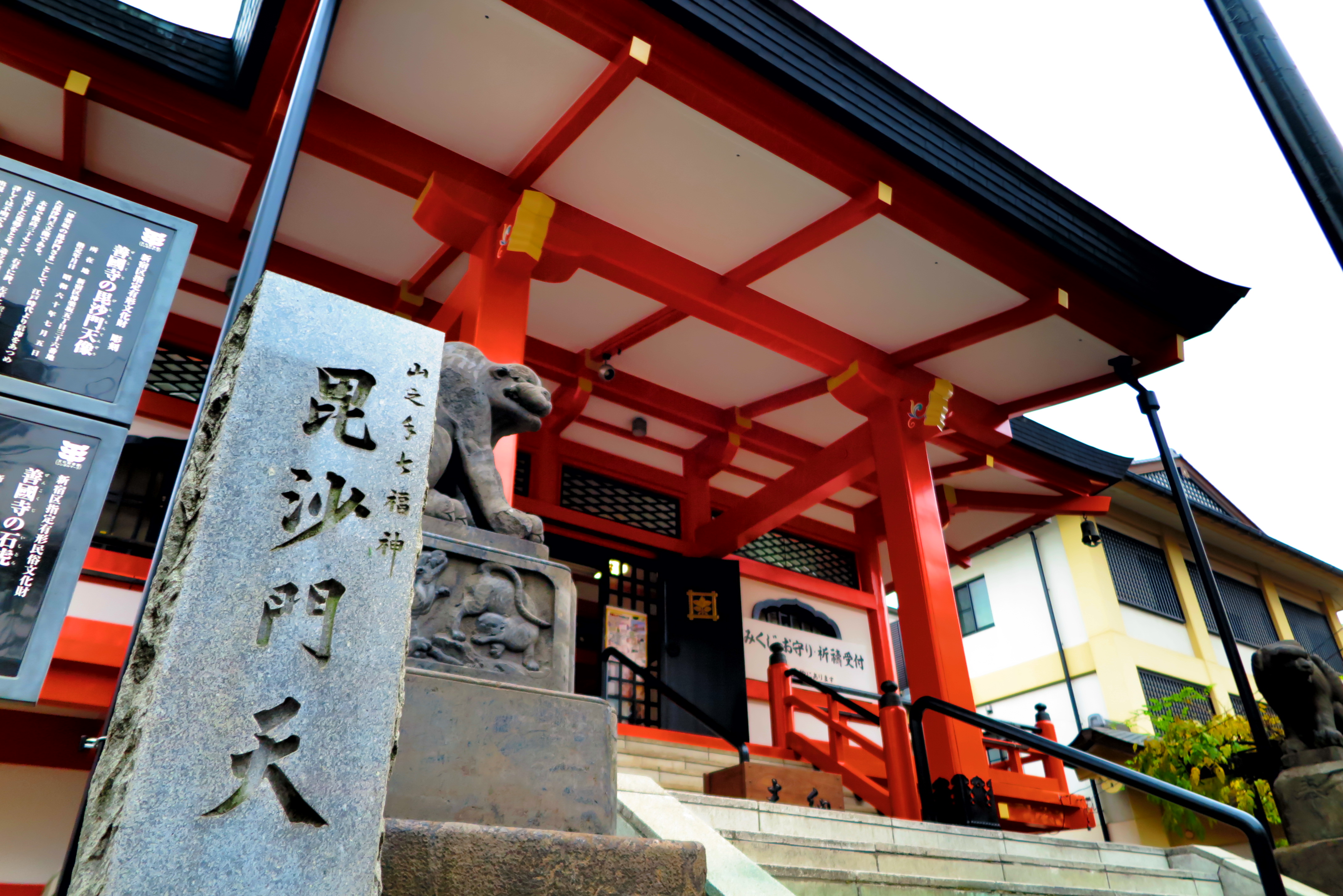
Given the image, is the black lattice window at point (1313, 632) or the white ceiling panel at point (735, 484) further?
the black lattice window at point (1313, 632)

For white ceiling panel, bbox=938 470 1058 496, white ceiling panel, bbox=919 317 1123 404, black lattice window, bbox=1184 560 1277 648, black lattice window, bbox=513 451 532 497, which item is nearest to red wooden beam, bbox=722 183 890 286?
white ceiling panel, bbox=919 317 1123 404

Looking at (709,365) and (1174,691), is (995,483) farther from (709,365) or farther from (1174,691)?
(1174,691)

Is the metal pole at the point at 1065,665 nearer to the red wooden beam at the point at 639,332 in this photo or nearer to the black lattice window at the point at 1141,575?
the black lattice window at the point at 1141,575

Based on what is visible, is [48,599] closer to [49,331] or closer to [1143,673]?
[49,331]

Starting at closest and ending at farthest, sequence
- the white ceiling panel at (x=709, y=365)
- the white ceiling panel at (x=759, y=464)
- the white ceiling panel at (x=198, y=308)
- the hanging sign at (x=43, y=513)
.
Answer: the hanging sign at (x=43, y=513)
the white ceiling panel at (x=198, y=308)
the white ceiling panel at (x=709, y=365)
the white ceiling panel at (x=759, y=464)

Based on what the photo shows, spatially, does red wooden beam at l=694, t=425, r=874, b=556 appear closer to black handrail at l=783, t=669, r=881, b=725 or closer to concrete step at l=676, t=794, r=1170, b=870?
black handrail at l=783, t=669, r=881, b=725

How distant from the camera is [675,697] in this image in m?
7.92

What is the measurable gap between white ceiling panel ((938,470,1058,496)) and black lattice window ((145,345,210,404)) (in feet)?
25.7

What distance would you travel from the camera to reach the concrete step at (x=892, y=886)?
3385mm

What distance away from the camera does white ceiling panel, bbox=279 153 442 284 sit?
21.5 ft

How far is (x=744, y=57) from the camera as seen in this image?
5.49 m

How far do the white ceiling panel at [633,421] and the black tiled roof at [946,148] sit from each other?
12.8 feet

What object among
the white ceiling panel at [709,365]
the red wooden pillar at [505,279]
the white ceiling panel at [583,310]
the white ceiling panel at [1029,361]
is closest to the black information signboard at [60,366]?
the red wooden pillar at [505,279]

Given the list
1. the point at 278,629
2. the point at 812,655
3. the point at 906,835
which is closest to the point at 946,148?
the point at 906,835
